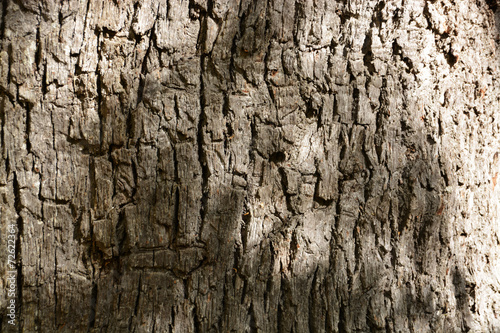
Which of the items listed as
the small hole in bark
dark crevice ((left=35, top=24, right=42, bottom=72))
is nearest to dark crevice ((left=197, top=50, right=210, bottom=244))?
dark crevice ((left=35, top=24, right=42, bottom=72))

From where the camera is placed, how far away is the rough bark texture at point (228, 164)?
1406mm

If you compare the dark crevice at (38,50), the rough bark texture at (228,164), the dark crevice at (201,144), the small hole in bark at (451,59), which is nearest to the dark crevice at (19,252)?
the rough bark texture at (228,164)

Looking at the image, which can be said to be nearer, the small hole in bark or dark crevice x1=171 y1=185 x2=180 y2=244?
dark crevice x1=171 y1=185 x2=180 y2=244

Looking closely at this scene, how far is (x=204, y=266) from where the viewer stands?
4.80 feet

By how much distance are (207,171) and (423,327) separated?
1.08 meters

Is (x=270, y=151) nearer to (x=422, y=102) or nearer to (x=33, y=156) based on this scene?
(x=422, y=102)

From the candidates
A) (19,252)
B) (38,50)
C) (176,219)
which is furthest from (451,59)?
(19,252)

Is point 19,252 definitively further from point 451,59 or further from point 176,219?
point 451,59

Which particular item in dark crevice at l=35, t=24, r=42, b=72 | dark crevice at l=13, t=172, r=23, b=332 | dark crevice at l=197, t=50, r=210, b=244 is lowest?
dark crevice at l=13, t=172, r=23, b=332

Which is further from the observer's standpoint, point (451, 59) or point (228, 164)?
point (451, 59)

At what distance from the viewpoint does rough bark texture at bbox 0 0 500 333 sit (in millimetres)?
1406

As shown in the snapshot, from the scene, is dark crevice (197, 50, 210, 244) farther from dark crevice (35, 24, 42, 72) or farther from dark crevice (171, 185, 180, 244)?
dark crevice (35, 24, 42, 72)

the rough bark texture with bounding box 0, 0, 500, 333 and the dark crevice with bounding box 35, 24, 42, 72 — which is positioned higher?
the dark crevice with bounding box 35, 24, 42, 72

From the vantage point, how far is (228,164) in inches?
57.2
